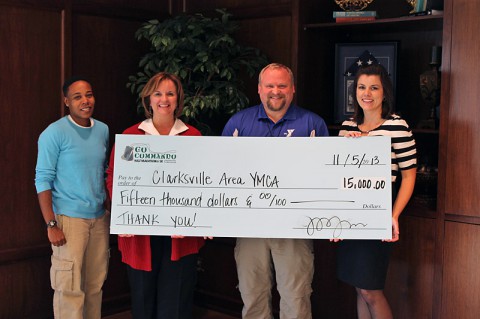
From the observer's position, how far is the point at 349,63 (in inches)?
139

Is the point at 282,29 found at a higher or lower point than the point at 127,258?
higher

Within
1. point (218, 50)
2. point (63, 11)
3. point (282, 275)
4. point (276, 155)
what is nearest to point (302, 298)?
point (282, 275)

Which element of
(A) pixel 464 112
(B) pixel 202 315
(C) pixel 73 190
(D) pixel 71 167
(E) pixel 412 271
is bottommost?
(B) pixel 202 315

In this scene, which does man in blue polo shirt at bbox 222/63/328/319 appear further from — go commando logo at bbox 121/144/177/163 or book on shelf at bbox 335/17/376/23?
book on shelf at bbox 335/17/376/23

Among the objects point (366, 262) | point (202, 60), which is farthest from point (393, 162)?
point (202, 60)

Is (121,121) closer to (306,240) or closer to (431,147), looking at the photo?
(306,240)

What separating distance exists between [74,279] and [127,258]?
31cm

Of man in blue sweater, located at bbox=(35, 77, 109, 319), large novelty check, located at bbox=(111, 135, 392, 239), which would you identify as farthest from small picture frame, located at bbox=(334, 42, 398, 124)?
man in blue sweater, located at bbox=(35, 77, 109, 319)

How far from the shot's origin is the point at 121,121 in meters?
3.83

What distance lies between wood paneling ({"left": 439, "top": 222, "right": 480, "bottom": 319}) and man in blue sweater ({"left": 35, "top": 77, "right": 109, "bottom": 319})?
161 cm

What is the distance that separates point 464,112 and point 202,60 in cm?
134

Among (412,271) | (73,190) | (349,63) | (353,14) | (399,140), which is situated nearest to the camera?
(399,140)

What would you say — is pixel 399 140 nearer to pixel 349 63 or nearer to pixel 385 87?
pixel 385 87

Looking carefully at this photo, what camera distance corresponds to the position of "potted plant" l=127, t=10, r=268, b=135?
346 centimetres
